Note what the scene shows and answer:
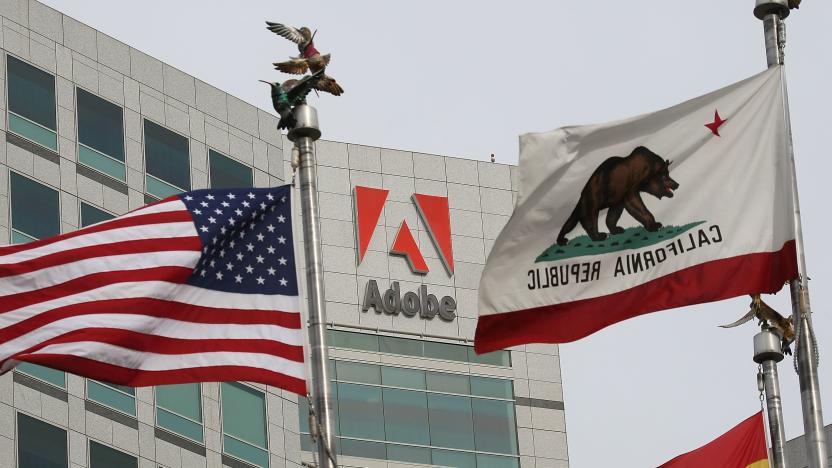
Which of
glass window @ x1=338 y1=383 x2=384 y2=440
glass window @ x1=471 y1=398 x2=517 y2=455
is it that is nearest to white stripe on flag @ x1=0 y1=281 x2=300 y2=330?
glass window @ x1=338 y1=383 x2=384 y2=440

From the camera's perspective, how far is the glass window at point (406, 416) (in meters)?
71.3

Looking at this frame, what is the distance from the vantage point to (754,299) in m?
34.6

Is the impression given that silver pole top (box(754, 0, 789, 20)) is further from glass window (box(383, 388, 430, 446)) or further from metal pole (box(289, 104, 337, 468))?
glass window (box(383, 388, 430, 446))

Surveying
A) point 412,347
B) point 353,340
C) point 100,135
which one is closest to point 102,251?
point 100,135

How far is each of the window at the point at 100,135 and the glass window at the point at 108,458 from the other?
814cm

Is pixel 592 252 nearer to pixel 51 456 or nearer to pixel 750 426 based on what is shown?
pixel 750 426

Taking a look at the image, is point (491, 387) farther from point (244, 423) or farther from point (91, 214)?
point (91, 214)

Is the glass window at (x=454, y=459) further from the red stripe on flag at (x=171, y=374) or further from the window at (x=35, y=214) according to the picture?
the red stripe on flag at (x=171, y=374)

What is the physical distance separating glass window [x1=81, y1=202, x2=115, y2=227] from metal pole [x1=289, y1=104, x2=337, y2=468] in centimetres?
3524

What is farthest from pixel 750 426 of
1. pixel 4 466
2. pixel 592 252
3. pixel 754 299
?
pixel 4 466

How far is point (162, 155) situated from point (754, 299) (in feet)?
113

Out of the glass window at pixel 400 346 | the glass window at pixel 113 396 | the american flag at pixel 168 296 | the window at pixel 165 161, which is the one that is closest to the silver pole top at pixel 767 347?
the american flag at pixel 168 296

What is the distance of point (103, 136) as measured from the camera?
212ft

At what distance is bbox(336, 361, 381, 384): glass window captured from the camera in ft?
232
